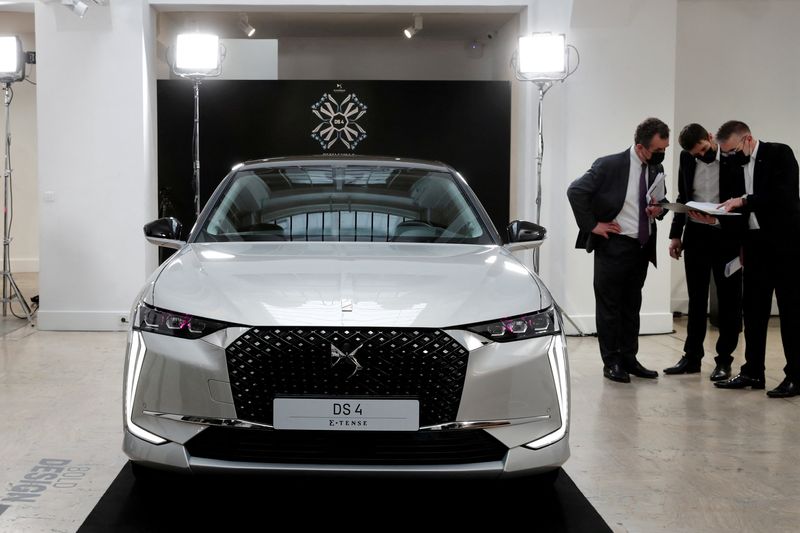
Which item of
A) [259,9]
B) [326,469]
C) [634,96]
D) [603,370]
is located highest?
[259,9]

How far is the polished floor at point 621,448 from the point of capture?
3.07 metres

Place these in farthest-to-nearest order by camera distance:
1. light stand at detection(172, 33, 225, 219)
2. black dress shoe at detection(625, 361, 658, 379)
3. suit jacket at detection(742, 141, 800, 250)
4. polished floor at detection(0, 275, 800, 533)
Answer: light stand at detection(172, 33, 225, 219)
black dress shoe at detection(625, 361, 658, 379)
suit jacket at detection(742, 141, 800, 250)
polished floor at detection(0, 275, 800, 533)

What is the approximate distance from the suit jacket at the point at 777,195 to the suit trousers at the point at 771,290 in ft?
0.16

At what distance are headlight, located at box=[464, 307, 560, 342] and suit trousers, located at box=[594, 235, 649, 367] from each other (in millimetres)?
2679

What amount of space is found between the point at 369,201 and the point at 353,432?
131cm

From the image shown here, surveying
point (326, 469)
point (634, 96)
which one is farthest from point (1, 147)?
point (326, 469)

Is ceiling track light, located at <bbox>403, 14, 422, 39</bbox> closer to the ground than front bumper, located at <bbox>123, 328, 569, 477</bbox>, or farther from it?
farther from it

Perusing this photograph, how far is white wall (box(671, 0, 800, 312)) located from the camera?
28.2 feet

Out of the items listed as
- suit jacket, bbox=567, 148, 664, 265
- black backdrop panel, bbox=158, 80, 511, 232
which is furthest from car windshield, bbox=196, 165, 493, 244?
black backdrop panel, bbox=158, 80, 511, 232

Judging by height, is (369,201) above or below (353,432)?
above

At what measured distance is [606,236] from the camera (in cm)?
525

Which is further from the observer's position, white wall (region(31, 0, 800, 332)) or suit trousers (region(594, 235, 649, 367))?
white wall (region(31, 0, 800, 332))

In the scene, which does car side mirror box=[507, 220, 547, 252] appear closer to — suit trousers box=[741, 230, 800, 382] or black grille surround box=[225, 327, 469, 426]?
black grille surround box=[225, 327, 469, 426]

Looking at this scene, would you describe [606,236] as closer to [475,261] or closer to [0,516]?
[475,261]
